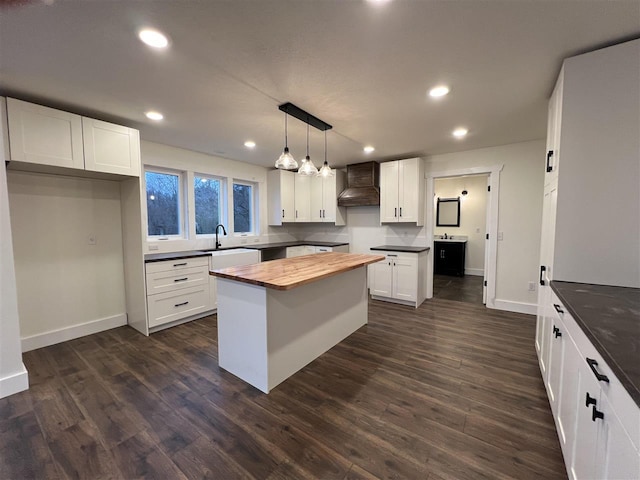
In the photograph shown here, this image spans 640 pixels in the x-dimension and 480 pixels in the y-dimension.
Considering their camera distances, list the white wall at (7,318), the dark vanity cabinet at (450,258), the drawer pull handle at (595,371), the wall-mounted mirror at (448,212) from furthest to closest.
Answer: the wall-mounted mirror at (448,212) < the dark vanity cabinet at (450,258) < the white wall at (7,318) < the drawer pull handle at (595,371)

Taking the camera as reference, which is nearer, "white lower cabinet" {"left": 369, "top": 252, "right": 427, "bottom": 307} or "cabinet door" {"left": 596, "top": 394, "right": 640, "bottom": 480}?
"cabinet door" {"left": 596, "top": 394, "right": 640, "bottom": 480}

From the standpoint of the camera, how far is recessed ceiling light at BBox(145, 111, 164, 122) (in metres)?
2.73

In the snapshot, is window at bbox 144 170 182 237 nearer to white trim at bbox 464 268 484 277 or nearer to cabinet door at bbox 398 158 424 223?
cabinet door at bbox 398 158 424 223

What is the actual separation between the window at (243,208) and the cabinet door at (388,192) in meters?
2.55

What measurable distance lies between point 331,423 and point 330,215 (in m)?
4.01

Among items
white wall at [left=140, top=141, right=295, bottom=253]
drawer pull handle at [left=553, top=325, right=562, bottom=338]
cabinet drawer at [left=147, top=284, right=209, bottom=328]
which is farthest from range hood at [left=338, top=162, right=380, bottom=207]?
drawer pull handle at [left=553, top=325, right=562, bottom=338]

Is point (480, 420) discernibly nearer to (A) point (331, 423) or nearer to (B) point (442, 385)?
(B) point (442, 385)

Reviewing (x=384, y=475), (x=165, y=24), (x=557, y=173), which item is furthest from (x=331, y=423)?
(x=165, y=24)

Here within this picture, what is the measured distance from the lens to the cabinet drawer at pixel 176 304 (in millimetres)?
3227

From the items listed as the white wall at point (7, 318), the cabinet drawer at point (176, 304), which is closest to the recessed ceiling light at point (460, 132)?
the cabinet drawer at point (176, 304)

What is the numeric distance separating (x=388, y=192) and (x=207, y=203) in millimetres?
3125

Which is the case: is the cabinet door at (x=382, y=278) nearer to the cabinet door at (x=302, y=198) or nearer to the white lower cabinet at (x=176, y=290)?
the cabinet door at (x=302, y=198)

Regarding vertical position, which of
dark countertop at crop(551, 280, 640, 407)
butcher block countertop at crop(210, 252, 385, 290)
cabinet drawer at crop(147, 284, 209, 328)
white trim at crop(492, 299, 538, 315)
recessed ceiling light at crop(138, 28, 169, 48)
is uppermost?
recessed ceiling light at crop(138, 28, 169, 48)

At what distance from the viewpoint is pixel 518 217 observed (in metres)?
3.85
